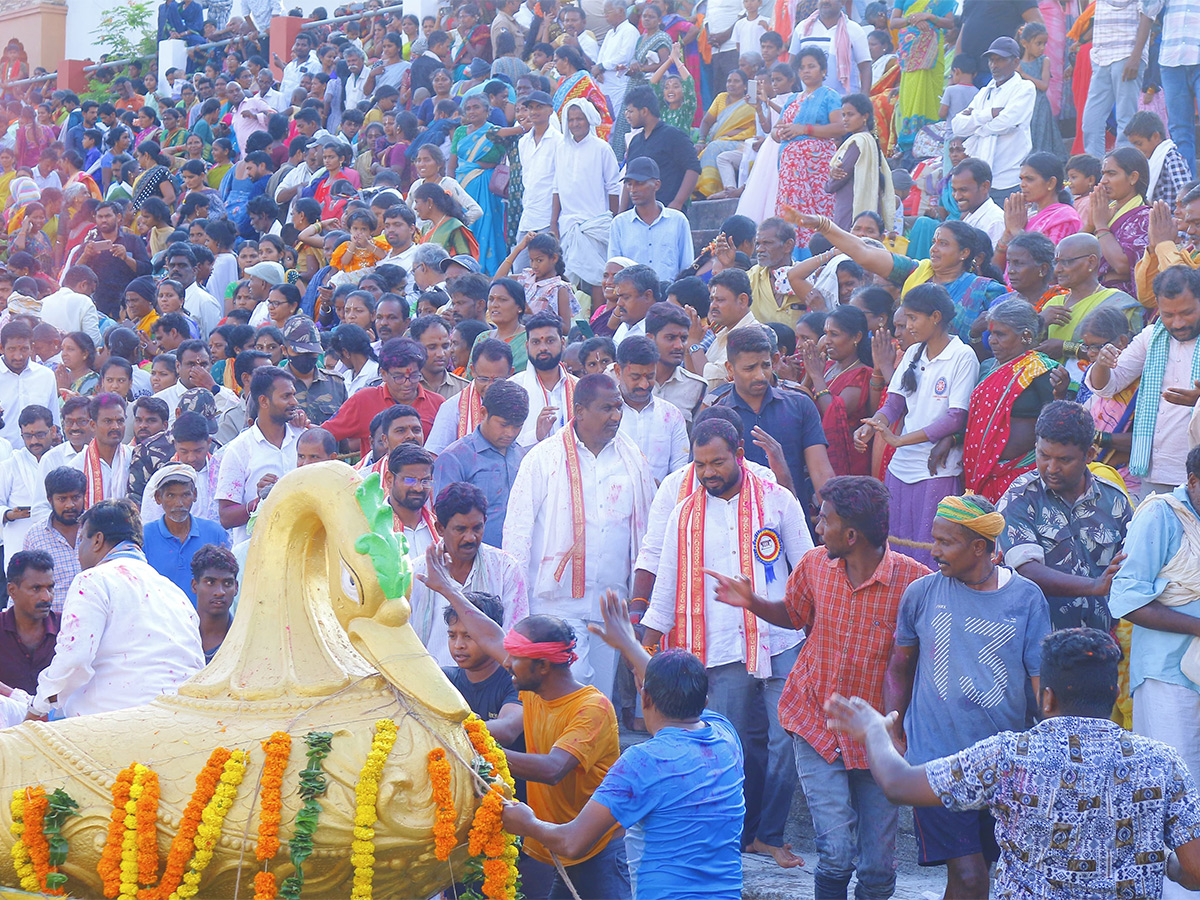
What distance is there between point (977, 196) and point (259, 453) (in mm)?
4707

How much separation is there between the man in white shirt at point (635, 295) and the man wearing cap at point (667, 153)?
2.84 m

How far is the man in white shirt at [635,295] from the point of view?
8516mm

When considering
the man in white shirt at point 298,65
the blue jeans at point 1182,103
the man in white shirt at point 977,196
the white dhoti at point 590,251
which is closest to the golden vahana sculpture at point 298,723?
the man in white shirt at point 977,196

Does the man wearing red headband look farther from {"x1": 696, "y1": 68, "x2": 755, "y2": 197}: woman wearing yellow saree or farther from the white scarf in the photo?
{"x1": 696, "y1": 68, "x2": 755, "y2": 197}: woman wearing yellow saree

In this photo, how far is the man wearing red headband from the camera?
4480mm

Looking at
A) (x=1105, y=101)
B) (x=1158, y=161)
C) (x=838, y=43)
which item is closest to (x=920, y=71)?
(x=838, y=43)

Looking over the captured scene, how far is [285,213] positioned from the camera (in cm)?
1494

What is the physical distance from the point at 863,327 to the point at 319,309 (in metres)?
5.33

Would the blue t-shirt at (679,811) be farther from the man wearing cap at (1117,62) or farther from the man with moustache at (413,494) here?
the man wearing cap at (1117,62)

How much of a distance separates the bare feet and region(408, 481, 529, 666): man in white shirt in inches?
53.2

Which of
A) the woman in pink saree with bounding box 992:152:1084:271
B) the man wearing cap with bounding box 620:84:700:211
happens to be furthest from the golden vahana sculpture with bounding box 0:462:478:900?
the man wearing cap with bounding box 620:84:700:211

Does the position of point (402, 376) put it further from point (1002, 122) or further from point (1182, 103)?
point (1182, 103)

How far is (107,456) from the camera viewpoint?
26.5 feet

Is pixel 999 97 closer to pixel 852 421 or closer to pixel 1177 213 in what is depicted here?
pixel 1177 213
